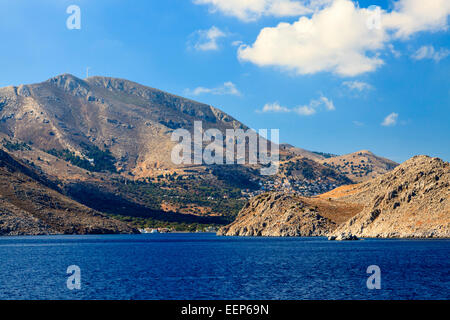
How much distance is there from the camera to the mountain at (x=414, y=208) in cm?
16150

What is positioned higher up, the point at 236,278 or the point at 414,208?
the point at 414,208

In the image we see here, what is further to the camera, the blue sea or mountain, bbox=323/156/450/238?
mountain, bbox=323/156/450/238

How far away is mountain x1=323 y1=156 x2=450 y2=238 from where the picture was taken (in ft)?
530

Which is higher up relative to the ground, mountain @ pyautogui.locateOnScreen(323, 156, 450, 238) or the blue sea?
mountain @ pyautogui.locateOnScreen(323, 156, 450, 238)

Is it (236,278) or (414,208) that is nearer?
(236,278)

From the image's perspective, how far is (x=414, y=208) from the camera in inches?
6555

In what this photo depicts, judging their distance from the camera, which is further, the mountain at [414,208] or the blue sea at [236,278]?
the mountain at [414,208]

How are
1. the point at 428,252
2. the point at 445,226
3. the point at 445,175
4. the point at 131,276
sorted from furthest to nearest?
the point at 445,175
the point at 445,226
the point at 428,252
the point at 131,276

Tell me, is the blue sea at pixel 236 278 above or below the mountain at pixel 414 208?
below
